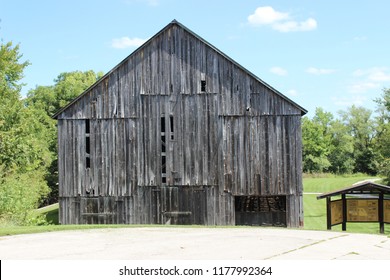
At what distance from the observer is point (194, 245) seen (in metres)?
12.6

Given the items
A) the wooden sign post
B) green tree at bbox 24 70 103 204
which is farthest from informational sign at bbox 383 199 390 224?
green tree at bbox 24 70 103 204

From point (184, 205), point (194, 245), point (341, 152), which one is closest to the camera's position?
point (194, 245)

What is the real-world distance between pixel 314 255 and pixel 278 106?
14.2 metres

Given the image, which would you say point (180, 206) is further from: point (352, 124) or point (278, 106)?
point (352, 124)

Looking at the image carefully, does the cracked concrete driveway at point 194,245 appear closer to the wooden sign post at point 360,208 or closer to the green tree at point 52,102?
the wooden sign post at point 360,208

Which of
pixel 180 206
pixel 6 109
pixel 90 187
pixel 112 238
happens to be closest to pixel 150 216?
pixel 180 206

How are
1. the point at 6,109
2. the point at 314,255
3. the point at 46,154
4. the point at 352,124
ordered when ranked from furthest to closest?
the point at 352,124, the point at 46,154, the point at 6,109, the point at 314,255

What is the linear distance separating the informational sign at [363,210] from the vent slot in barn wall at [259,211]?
694 centimetres

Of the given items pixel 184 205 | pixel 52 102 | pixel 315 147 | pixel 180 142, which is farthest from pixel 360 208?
pixel 315 147

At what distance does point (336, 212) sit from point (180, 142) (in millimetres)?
9119

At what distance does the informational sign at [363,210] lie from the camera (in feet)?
58.9

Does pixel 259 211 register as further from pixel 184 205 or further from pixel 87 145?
pixel 87 145

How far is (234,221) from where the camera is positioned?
24.7 meters

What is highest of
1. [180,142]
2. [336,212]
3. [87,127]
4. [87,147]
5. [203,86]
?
[203,86]
